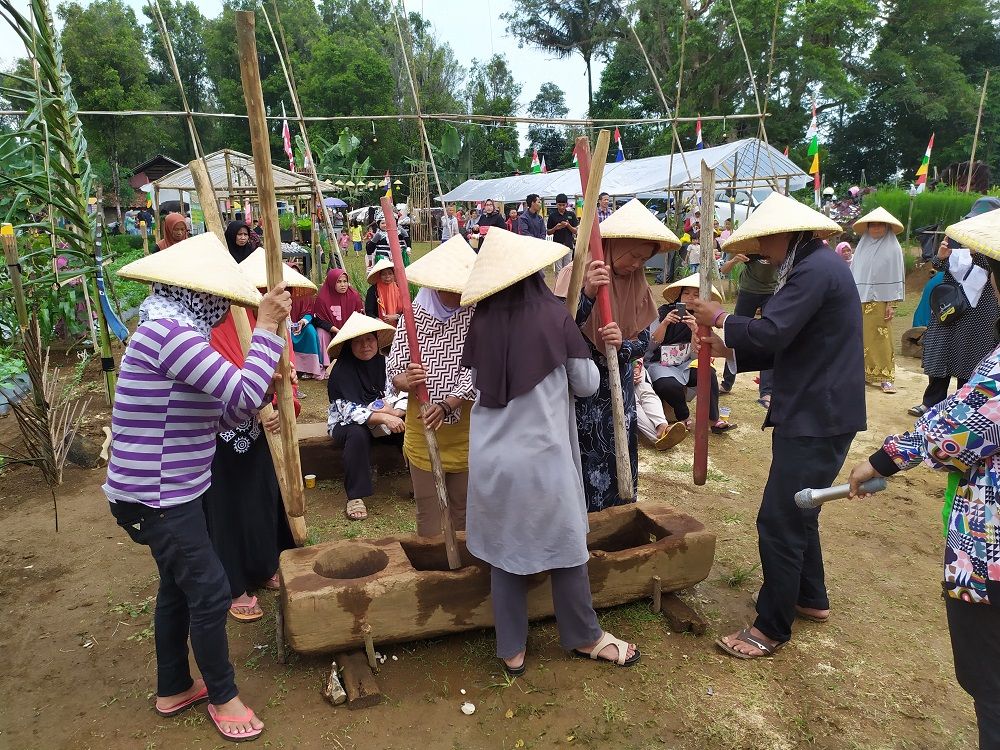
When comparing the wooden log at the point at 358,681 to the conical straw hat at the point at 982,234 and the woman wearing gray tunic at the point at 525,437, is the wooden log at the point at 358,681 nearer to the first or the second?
the woman wearing gray tunic at the point at 525,437

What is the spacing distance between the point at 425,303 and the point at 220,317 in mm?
1158

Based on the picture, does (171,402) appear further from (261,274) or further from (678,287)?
(678,287)

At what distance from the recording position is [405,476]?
5031 mm

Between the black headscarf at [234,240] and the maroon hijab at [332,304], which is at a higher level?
the black headscarf at [234,240]

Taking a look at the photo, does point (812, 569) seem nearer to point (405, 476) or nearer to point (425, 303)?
point (425, 303)

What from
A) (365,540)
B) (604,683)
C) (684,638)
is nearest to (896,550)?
(684,638)

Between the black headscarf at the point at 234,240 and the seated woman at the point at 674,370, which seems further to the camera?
the black headscarf at the point at 234,240

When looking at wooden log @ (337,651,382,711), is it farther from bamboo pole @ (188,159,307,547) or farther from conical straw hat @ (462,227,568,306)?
conical straw hat @ (462,227,568,306)

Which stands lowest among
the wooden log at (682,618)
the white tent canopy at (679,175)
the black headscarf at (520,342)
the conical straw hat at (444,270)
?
the wooden log at (682,618)

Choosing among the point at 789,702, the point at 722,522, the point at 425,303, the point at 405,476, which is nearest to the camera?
the point at 789,702

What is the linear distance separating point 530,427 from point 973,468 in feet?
4.45

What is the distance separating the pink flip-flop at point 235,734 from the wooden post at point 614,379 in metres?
1.91

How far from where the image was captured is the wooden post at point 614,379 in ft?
9.72

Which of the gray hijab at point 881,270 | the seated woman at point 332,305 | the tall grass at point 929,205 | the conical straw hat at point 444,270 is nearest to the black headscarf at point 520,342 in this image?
the conical straw hat at point 444,270
